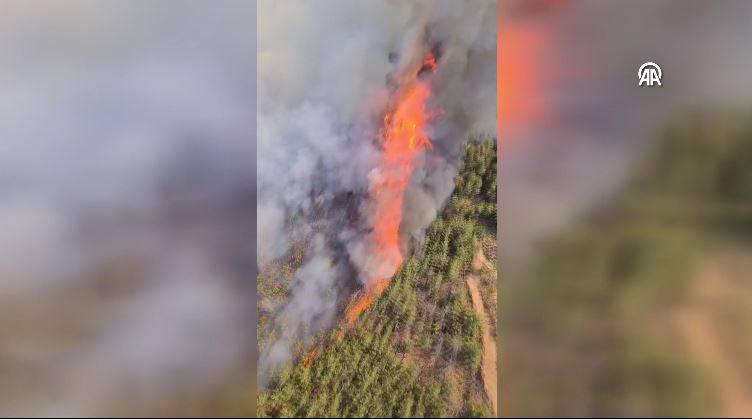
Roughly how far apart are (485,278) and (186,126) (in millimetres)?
1121

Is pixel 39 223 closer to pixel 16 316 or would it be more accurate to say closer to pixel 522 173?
pixel 16 316

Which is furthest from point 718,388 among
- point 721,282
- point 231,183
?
point 231,183

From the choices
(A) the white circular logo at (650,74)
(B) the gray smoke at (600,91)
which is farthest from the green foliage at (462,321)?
(A) the white circular logo at (650,74)

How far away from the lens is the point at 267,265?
221cm

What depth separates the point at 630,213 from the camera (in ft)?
6.85

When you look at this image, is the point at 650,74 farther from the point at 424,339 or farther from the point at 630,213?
the point at 424,339

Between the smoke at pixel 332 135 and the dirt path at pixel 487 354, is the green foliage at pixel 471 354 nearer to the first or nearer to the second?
the dirt path at pixel 487 354

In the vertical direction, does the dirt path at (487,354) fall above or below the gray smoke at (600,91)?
below

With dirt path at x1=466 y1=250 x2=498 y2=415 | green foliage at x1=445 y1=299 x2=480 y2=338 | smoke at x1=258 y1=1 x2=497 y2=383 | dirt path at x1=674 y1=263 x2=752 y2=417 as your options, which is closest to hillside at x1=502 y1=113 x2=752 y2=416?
dirt path at x1=674 y1=263 x2=752 y2=417

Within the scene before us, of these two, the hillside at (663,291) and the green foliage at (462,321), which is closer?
the hillside at (663,291)

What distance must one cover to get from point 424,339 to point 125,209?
1.08 m

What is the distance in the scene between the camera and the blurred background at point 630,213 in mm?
2066

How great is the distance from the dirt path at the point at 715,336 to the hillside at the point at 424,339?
0.62 m

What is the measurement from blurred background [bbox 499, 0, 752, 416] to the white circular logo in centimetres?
2
